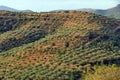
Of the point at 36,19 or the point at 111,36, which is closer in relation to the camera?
the point at 111,36

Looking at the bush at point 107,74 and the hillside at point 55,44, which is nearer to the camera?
the bush at point 107,74

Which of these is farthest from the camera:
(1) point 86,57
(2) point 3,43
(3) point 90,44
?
(2) point 3,43

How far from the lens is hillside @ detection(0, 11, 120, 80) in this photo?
308ft

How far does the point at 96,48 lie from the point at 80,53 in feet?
17.1

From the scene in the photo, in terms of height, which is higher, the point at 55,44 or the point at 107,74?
the point at 107,74

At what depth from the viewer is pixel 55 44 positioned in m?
114

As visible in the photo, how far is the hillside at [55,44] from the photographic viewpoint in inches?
3701

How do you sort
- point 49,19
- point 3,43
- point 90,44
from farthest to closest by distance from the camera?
point 49,19 → point 3,43 → point 90,44

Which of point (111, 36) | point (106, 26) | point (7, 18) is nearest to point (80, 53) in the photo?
point (111, 36)

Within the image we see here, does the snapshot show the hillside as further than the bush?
Yes

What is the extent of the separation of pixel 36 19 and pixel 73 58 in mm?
47880

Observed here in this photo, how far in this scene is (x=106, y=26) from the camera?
128500 mm

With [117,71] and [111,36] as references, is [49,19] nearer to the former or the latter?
[111,36]

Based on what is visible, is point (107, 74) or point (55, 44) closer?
point (107, 74)
